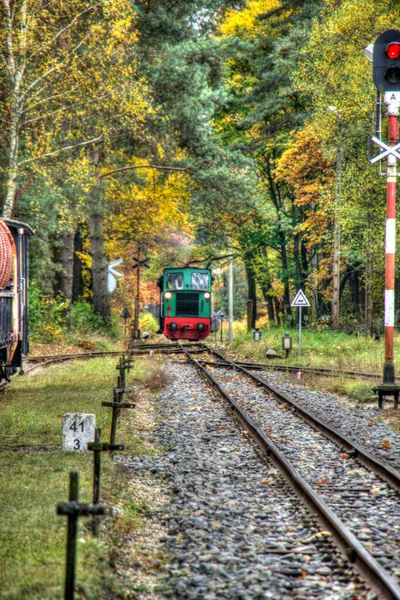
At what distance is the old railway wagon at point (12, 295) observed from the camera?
13.5m

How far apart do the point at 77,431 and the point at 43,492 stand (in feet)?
6.21

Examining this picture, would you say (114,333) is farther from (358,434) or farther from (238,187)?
(358,434)

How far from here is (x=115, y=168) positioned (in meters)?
32.0

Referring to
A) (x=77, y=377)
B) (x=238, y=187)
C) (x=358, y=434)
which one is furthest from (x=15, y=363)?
(x=238, y=187)

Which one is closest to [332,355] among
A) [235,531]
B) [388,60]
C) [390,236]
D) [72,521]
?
[390,236]

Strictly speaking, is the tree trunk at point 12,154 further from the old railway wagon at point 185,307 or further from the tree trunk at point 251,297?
the tree trunk at point 251,297

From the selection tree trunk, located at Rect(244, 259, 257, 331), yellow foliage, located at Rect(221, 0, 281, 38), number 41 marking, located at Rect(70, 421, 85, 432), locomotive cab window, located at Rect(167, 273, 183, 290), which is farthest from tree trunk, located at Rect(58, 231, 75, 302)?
number 41 marking, located at Rect(70, 421, 85, 432)

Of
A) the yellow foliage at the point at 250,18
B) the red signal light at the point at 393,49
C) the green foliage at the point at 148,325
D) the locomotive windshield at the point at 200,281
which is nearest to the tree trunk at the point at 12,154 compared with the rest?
the red signal light at the point at 393,49

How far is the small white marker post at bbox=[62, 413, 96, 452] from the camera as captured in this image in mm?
8789

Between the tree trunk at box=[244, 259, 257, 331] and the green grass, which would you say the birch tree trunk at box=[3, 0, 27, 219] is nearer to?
the green grass

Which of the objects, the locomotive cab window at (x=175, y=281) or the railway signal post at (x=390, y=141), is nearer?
the railway signal post at (x=390, y=141)

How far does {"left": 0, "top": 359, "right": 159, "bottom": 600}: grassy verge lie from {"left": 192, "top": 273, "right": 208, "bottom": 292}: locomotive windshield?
1713 cm

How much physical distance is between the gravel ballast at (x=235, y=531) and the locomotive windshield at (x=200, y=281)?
21131 millimetres

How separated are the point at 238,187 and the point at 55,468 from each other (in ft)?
65.6
